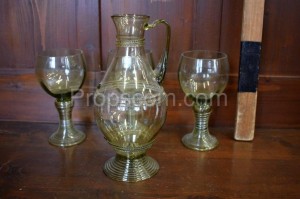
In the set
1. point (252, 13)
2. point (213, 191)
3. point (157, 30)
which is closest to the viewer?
point (213, 191)

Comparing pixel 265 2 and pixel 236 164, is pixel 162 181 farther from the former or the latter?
pixel 265 2

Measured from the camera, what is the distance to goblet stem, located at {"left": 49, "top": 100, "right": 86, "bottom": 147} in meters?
0.77

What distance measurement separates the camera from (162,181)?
0.62 m

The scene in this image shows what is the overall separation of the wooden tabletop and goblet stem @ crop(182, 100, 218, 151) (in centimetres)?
2

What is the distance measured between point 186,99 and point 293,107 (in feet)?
0.88

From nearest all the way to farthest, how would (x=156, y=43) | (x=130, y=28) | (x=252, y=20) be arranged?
(x=130, y=28)
(x=252, y=20)
(x=156, y=43)

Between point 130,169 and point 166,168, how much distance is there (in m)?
0.08

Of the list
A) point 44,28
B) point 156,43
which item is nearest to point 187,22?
point 156,43

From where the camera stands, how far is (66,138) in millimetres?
779

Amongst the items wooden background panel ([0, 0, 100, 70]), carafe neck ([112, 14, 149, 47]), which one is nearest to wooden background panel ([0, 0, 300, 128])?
wooden background panel ([0, 0, 100, 70])

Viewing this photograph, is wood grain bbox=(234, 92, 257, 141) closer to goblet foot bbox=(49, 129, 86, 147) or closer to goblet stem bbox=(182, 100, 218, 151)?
goblet stem bbox=(182, 100, 218, 151)

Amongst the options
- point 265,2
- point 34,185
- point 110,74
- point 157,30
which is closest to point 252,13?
point 265,2

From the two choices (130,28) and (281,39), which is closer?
(130,28)

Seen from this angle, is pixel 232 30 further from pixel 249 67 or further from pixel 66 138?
pixel 66 138
